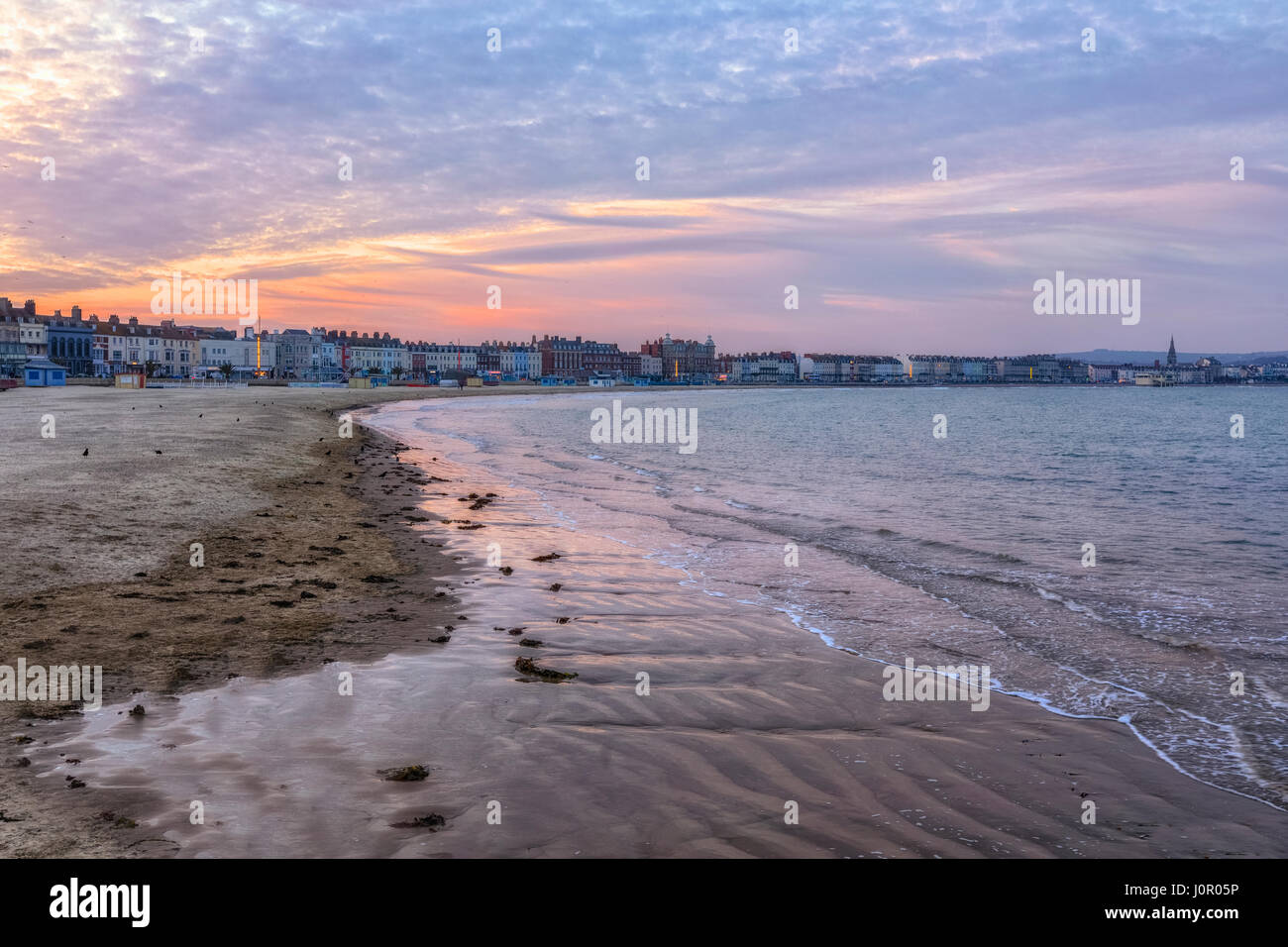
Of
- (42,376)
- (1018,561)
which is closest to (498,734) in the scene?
(1018,561)

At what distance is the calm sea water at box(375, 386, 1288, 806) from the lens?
8844mm

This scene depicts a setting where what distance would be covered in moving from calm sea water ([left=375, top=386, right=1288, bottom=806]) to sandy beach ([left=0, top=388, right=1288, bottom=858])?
88 cm

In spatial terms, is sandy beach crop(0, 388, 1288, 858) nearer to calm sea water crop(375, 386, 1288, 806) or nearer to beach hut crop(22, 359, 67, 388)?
calm sea water crop(375, 386, 1288, 806)

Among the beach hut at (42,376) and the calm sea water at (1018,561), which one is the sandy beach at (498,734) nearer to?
the calm sea water at (1018,561)

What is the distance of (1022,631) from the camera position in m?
11.2

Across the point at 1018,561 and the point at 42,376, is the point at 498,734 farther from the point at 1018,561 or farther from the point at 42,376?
the point at 42,376

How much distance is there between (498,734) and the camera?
714 cm

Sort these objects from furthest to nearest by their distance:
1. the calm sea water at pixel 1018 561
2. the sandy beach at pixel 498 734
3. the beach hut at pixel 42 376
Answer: the beach hut at pixel 42 376 < the calm sea water at pixel 1018 561 < the sandy beach at pixel 498 734

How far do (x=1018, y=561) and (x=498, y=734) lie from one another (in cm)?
1199

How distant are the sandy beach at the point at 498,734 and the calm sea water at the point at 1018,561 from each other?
879 mm

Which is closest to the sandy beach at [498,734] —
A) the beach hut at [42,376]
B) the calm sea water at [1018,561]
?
the calm sea water at [1018,561]

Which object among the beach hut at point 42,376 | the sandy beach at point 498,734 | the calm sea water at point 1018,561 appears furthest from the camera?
the beach hut at point 42,376

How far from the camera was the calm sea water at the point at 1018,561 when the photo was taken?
29.0ft
